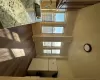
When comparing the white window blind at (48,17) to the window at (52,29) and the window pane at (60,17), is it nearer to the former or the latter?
the window pane at (60,17)

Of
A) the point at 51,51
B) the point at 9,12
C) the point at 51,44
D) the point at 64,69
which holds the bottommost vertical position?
the point at 64,69

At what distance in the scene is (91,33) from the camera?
3.16 metres

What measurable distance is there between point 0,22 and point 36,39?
4360 mm

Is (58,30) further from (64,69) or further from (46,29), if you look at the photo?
(64,69)

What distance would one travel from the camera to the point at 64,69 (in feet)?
18.0

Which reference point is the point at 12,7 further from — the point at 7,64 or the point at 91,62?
the point at 91,62

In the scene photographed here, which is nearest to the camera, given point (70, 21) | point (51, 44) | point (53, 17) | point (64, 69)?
point (70, 21)

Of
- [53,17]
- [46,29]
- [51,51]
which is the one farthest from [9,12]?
[51,51]

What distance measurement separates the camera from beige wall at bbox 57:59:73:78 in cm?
511

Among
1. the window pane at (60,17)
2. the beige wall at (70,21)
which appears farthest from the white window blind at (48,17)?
the beige wall at (70,21)

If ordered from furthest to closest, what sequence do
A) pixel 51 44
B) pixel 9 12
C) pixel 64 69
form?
pixel 51 44
pixel 64 69
pixel 9 12

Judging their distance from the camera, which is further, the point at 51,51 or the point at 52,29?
the point at 51,51

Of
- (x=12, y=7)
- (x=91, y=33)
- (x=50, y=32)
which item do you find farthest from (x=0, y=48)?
(x=50, y=32)

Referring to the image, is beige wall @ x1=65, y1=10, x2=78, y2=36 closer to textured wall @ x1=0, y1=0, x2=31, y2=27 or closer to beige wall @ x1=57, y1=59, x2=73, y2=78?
beige wall @ x1=57, y1=59, x2=73, y2=78
